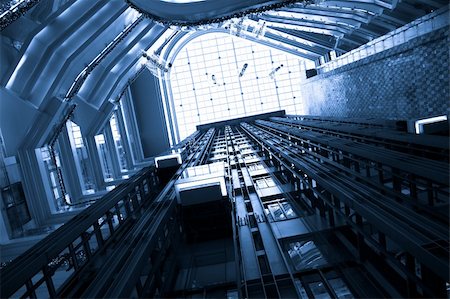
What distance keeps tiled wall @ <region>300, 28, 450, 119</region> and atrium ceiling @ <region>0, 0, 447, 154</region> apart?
1.21 meters

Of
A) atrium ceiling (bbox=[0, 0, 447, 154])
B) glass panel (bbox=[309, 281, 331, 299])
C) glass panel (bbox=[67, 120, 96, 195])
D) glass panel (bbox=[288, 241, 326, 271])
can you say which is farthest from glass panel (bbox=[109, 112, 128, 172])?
glass panel (bbox=[309, 281, 331, 299])

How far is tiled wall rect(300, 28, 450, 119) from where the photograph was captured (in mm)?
12266

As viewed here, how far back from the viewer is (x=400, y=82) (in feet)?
50.1

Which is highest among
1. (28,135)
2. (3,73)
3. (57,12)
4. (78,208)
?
(57,12)

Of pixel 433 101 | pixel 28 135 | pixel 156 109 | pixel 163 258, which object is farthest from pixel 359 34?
pixel 156 109

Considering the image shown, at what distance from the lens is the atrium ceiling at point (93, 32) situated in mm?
10742

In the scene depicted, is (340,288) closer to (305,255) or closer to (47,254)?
(305,255)

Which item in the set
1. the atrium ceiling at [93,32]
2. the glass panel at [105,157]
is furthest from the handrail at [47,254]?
the glass panel at [105,157]

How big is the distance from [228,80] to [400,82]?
3002 cm

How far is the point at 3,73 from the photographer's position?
11.5 m

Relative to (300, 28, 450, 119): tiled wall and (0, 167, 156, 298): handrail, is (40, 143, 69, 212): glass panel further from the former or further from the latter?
(300, 28, 450, 119): tiled wall

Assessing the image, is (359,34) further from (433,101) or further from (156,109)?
(156,109)

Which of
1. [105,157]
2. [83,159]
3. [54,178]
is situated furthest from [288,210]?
[105,157]

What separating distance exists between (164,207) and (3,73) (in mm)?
7423
